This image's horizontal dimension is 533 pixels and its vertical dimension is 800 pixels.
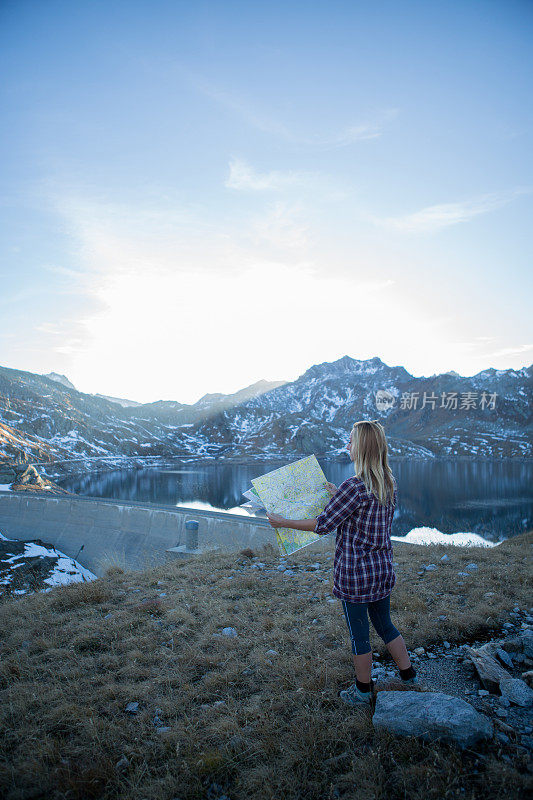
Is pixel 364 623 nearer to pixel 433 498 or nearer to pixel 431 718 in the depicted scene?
pixel 431 718

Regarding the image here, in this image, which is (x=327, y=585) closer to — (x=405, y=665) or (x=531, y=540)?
(x=405, y=665)

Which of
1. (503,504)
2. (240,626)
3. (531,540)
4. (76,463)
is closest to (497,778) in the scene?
(240,626)

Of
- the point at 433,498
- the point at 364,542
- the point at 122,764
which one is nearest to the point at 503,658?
the point at 364,542

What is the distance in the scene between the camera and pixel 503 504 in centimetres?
5862

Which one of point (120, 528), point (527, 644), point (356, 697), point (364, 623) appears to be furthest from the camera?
point (120, 528)

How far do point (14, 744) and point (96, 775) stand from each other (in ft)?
3.64

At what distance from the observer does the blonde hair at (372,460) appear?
3629mm

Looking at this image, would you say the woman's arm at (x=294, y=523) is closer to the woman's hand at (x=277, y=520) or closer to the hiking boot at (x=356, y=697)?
the woman's hand at (x=277, y=520)

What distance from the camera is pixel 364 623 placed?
3.68 metres

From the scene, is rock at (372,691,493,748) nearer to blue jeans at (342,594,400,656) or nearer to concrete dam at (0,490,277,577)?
blue jeans at (342,594,400,656)

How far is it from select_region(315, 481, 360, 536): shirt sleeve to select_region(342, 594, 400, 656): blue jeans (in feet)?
2.48

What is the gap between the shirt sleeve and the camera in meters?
3.59

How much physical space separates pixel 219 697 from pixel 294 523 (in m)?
2.08

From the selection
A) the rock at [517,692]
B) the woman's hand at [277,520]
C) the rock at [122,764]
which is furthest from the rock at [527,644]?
the rock at [122,764]
